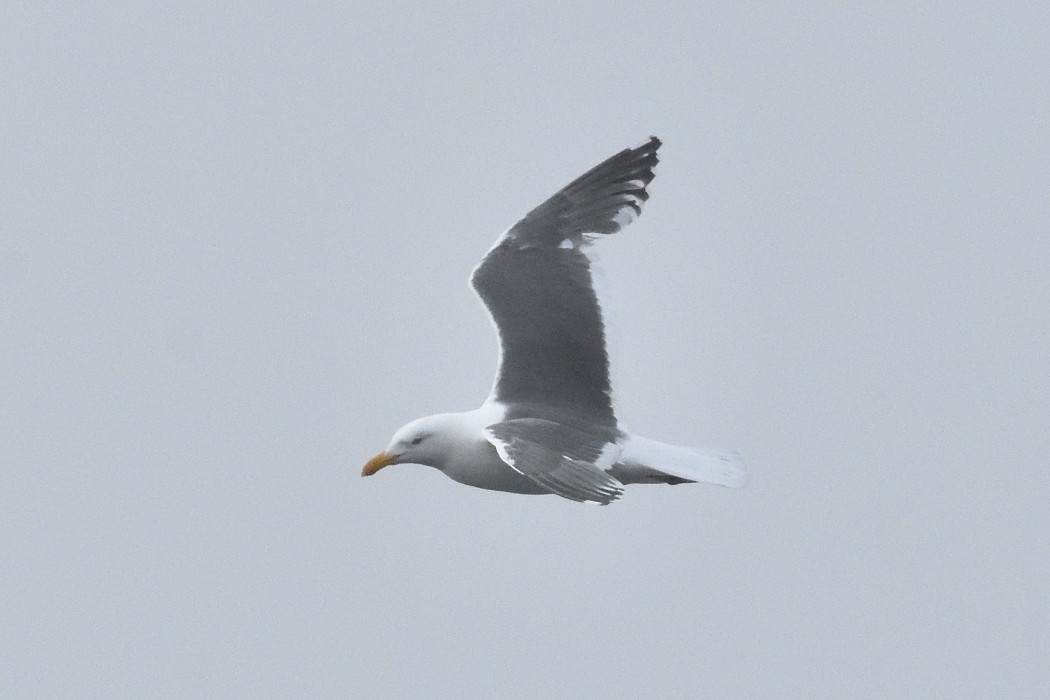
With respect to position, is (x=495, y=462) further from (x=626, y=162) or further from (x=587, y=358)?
(x=626, y=162)

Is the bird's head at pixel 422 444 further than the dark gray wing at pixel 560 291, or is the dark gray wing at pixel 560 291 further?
the dark gray wing at pixel 560 291

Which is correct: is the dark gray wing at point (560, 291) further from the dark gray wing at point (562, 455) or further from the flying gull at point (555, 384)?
the dark gray wing at point (562, 455)

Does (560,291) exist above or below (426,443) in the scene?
above

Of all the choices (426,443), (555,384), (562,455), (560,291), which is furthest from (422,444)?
(560,291)

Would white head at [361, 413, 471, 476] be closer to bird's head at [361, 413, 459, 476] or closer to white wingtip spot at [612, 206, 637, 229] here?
bird's head at [361, 413, 459, 476]

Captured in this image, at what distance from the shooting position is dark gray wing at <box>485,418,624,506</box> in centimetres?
805

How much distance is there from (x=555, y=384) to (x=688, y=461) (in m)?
0.93

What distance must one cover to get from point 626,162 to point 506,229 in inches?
34.0

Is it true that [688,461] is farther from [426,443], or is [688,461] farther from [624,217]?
[624,217]

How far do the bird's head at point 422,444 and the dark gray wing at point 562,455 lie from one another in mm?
388

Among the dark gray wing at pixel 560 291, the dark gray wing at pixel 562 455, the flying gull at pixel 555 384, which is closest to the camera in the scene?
the dark gray wing at pixel 562 455

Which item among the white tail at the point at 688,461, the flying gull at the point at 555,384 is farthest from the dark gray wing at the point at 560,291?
the white tail at the point at 688,461

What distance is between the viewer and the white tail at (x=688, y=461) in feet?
30.2

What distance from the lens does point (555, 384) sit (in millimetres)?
9742
